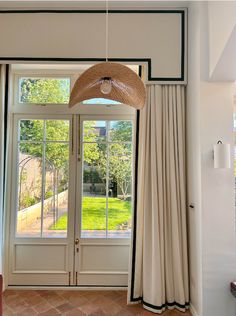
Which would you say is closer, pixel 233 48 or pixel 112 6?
pixel 233 48

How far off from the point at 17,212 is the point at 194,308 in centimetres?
239

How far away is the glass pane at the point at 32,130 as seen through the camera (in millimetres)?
2881

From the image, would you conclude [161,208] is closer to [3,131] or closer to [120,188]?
[120,188]

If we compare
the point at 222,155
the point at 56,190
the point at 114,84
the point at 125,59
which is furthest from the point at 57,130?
the point at 222,155

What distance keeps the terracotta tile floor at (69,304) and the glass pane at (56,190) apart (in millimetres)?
705

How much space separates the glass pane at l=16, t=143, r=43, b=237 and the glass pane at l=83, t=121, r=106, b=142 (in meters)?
0.65

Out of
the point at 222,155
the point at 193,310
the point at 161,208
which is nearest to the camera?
the point at 222,155

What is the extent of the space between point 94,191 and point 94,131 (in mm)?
806

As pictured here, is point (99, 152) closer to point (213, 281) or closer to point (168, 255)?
point (168, 255)

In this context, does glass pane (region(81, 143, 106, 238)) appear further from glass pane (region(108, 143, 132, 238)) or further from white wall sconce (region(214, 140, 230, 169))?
white wall sconce (region(214, 140, 230, 169))

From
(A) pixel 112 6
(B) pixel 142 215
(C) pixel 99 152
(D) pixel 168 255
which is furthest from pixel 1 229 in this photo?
(A) pixel 112 6

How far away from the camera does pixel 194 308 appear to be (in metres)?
2.27


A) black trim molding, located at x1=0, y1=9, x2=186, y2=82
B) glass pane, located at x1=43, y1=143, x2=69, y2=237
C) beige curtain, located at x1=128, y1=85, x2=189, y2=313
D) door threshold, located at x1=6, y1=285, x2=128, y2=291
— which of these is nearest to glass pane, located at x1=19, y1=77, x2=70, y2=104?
black trim molding, located at x1=0, y1=9, x2=186, y2=82

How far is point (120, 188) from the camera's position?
287 centimetres
